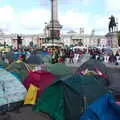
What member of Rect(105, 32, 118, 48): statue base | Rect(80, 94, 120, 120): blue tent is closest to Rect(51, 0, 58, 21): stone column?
Rect(105, 32, 118, 48): statue base

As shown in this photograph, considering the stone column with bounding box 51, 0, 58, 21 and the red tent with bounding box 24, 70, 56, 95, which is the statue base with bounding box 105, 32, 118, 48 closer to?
the stone column with bounding box 51, 0, 58, 21

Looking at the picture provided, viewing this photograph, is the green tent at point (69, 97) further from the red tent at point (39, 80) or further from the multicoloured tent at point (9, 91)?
the red tent at point (39, 80)

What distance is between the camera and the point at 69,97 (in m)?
9.66

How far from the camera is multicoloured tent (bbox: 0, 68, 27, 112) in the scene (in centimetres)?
1127

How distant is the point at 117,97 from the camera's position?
10.6 metres

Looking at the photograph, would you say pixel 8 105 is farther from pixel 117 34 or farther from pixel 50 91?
pixel 117 34

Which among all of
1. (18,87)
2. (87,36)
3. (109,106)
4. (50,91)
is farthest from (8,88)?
(87,36)

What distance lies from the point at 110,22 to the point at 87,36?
254 ft

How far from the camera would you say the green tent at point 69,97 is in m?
9.66

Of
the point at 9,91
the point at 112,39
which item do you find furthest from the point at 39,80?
the point at 112,39

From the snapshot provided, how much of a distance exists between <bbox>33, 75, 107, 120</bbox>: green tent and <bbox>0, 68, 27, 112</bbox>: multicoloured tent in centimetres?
136

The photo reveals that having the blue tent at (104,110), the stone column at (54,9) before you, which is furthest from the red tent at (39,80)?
the stone column at (54,9)

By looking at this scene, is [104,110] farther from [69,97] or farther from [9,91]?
[9,91]

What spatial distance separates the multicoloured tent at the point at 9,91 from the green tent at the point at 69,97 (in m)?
1.36
